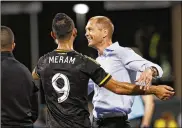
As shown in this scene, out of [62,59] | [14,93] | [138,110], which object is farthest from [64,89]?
[138,110]

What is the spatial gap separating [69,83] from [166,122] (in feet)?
21.6

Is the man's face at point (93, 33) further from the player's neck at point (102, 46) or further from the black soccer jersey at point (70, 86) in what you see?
the black soccer jersey at point (70, 86)

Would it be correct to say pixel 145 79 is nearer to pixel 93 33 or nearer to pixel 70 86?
pixel 70 86

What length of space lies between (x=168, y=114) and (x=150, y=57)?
3295mm

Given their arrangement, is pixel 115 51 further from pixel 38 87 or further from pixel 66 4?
pixel 66 4

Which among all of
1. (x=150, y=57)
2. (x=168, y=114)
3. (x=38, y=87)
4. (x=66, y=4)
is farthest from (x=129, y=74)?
(x=150, y=57)

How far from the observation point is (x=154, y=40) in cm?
1462

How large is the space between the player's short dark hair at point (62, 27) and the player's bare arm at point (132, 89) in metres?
0.55

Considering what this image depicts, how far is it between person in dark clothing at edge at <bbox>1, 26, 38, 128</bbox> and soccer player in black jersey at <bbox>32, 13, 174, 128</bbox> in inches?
7.1

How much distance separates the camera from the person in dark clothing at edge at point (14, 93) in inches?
200

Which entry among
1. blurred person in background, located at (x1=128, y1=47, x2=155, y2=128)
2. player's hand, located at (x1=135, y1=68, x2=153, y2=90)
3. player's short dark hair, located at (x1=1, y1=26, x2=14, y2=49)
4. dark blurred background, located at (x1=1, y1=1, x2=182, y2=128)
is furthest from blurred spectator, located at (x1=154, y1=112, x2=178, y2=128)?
player's short dark hair, located at (x1=1, y1=26, x2=14, y2=49)

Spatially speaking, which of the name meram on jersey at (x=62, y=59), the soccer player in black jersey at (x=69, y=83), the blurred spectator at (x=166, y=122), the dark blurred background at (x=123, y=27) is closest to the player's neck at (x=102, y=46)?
the soccer player in black jersey at (x=69, y=83)

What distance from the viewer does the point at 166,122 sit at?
11.2 meters

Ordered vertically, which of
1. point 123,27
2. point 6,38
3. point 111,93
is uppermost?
point 6,38
